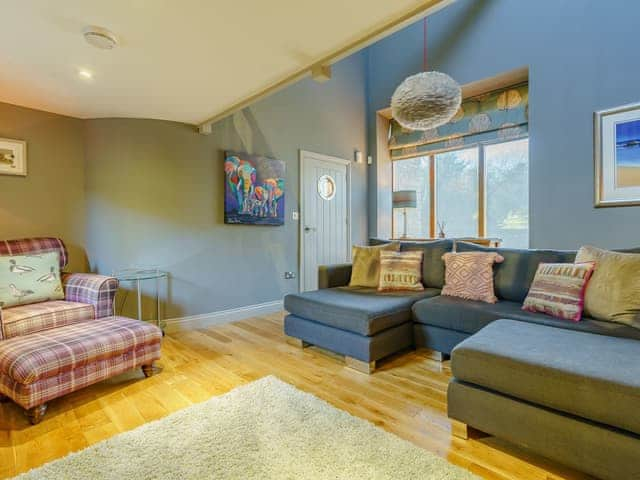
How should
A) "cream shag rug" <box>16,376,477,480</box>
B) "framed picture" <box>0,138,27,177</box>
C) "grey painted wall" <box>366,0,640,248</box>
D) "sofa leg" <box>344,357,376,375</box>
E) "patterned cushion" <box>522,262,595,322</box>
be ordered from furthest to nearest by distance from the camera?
"grey painted wall" <box>366,0,640,248</box> < "framed picture" <box>0,138,27,177</box> < "sofa leg" <box>344,357,376,375</box> < "patterned cushion" <box>522,262,595,322</box> < "cream shag rug" <box>16,376,477,480</box>

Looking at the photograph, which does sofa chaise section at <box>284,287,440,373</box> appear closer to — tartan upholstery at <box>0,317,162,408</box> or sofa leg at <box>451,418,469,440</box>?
sofa leg at <box>451,418,469,440</box>

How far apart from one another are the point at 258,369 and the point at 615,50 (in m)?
4.45

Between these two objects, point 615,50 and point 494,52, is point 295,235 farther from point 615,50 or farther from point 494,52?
point 615,50

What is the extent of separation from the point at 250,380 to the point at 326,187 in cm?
308

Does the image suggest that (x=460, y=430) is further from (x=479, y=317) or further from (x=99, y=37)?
(x=99, y=37)

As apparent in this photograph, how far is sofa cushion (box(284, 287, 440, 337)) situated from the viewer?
7.56 ft

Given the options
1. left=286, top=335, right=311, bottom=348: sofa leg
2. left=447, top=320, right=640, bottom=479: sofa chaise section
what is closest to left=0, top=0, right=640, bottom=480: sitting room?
left=447, top=320, right=640, bottom=479: sofa chaise section

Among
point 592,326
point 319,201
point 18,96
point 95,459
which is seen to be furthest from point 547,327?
point 18,96

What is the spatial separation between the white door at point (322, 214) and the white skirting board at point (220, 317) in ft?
1.86

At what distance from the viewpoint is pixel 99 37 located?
1818 mm

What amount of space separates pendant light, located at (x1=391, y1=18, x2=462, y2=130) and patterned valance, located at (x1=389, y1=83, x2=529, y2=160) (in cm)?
202

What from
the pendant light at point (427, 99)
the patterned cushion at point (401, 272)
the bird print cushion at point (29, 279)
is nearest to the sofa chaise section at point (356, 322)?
the patterned cushion at point (401, 272)

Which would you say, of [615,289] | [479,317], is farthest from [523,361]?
[615,289]

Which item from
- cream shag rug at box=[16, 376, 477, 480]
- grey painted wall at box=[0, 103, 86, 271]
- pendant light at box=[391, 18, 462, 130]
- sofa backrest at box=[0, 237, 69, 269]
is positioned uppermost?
Answer: pendant light at box=[391, 18, 462, 130]
